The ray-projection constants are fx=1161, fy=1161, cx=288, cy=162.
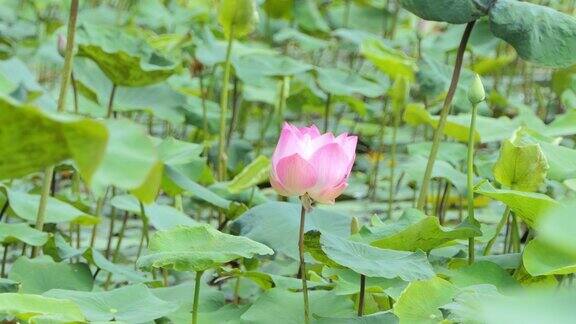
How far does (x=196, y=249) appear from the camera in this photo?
4.12 feet

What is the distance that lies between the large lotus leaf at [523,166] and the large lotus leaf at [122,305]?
461 mm

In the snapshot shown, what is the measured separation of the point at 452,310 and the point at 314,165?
215 mm

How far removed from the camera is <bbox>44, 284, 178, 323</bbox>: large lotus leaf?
1.22 metres

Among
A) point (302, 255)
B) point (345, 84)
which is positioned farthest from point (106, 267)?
point (345, 84)

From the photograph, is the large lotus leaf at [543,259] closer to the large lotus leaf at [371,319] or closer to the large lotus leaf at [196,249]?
the large lotus leaf at [371,319]

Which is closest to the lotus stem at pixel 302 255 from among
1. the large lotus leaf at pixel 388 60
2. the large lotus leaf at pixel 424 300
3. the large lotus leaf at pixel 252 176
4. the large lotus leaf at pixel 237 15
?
the large lotus leaf at pixel 424 300

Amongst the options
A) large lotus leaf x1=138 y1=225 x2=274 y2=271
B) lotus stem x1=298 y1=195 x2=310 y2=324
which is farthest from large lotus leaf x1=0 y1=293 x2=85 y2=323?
lotus stem x1=298 y1=195 x2=310 y2=324

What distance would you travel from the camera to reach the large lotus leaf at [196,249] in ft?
3.94

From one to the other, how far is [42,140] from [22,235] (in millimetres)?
680

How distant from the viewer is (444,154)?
7.45 feet

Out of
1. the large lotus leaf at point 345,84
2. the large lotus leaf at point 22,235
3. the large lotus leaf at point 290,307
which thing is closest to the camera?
the large lotus leaf at point 290,307

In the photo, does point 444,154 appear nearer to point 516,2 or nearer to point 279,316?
point 516,2

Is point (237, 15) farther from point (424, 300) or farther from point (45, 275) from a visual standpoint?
point (424, 300)

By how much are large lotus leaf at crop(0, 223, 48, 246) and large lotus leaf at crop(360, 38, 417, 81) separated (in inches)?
40.2
